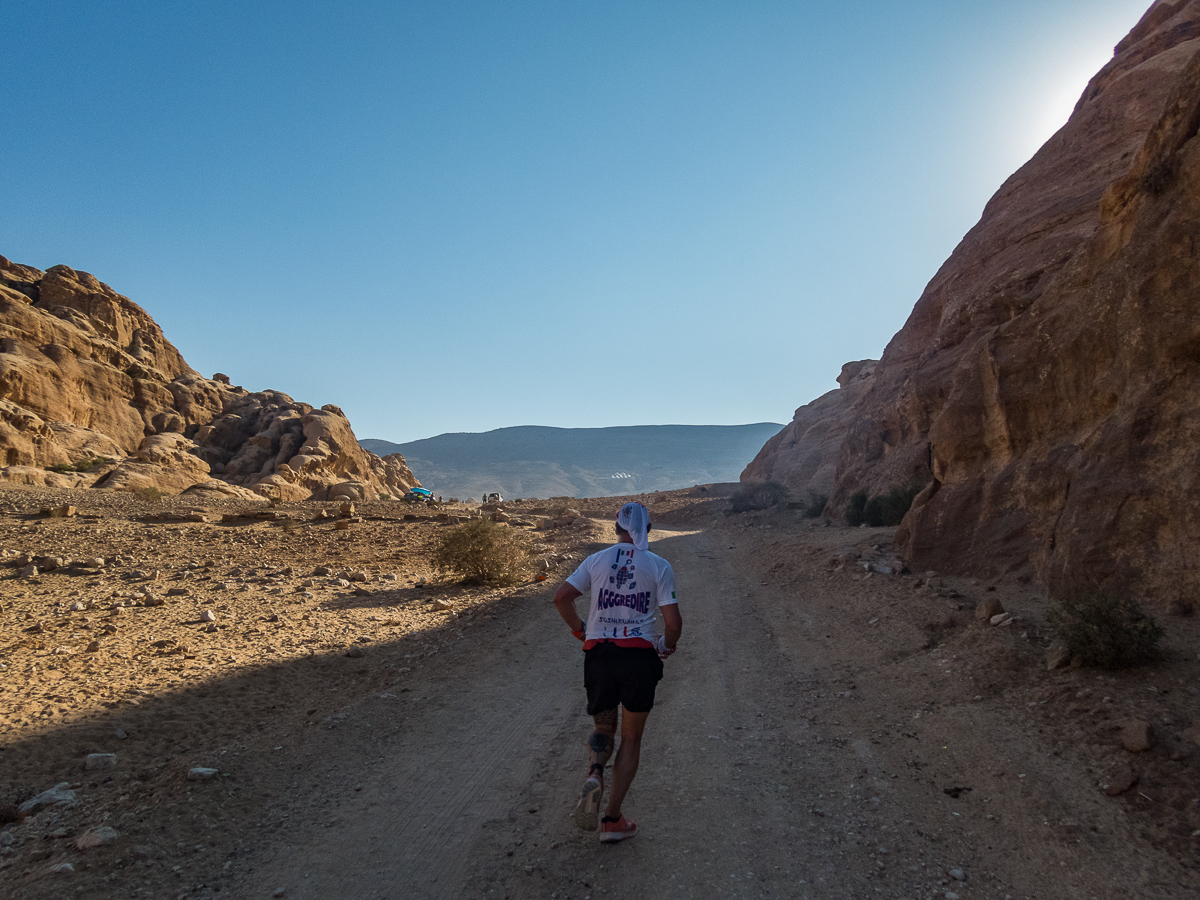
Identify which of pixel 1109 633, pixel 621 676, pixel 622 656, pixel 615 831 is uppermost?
pixel 622 656

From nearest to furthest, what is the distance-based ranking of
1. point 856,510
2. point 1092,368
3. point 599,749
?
1. point 599,749
2. point 1092,368
3. point 856,510

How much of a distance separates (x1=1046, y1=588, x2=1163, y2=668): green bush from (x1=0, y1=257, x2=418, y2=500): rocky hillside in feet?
104

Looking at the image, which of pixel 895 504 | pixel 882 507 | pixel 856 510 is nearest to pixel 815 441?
pixel 856 510

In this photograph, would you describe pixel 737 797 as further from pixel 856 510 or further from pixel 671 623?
pixel 856 510

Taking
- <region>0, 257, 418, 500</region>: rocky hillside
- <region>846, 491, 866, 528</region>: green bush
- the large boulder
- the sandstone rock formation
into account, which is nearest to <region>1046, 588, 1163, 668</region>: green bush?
<region>846, 491, 866, 528</region>: green bush

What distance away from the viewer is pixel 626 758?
12.5 feet

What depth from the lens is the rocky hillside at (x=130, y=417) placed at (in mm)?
28953

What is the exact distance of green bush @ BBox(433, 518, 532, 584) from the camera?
13938mm

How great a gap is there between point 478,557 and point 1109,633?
11169 mm

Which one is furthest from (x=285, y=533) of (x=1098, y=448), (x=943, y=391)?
(x=943, y=391)

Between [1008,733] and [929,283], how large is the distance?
25121 mm

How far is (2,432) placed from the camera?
85.4 ft

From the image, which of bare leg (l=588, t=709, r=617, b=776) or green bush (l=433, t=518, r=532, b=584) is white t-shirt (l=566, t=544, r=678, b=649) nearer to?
bare leg (l=588, t=709, r=617, b=776)

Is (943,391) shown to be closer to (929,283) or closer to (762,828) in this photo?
(929,283)
